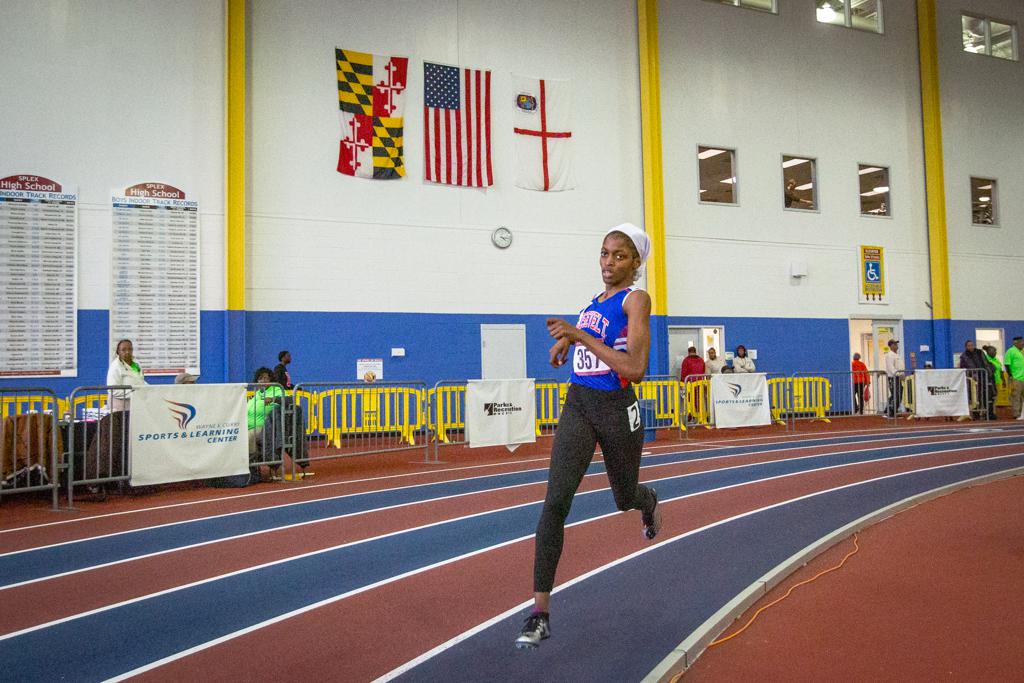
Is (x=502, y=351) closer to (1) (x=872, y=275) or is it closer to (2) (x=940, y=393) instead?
(2) (x=940, y=393)

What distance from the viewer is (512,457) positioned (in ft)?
41.1

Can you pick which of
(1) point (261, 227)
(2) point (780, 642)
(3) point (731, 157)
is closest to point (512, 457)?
(1) point (261, 227)

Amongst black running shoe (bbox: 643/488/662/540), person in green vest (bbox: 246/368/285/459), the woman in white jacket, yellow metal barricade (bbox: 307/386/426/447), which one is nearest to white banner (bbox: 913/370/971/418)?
yellow metal barricade (bbox: 307/386/426/447)

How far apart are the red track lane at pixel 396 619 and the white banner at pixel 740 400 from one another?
8832mm

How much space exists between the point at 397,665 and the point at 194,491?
6833 mm

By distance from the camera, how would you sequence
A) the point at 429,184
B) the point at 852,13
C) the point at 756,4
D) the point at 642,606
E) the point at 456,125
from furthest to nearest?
the point at 852,13, the point at 756,4, the point at 456,125, the point at 429,184, the point at 642,606

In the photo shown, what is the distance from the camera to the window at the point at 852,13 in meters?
21.3

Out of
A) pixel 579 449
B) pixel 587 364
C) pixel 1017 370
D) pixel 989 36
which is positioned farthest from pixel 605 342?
pixel 989 36

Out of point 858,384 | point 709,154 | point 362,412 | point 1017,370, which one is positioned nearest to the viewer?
point 362,412

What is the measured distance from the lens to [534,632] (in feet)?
11.7

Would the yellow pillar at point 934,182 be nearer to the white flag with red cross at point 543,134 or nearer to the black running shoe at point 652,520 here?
the white flag with red cross at point 543,134

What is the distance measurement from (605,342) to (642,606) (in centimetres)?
163

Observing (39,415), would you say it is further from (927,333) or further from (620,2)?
(927,333)

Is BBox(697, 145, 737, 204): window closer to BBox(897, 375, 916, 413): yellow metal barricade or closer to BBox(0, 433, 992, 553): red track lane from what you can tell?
BBox(897, 375, 916, 413): yellow metal barricade
